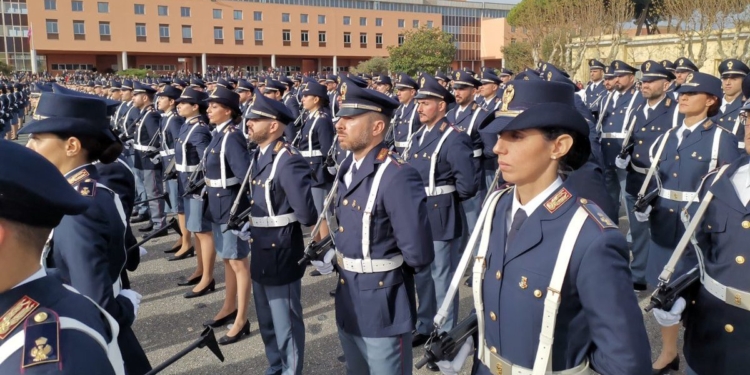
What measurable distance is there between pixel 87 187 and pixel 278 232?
177 centimetres

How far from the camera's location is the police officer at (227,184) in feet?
17.6

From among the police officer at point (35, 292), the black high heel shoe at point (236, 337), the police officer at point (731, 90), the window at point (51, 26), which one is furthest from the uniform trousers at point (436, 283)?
the window at point (51, 26)

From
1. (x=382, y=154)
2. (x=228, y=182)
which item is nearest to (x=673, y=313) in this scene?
(x=382, y=154)

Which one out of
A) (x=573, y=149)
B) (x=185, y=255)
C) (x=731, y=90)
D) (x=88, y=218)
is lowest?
(x=185, y=255)

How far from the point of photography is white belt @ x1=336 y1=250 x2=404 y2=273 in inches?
133

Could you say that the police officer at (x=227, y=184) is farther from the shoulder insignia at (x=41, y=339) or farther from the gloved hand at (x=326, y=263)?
the shoulder insignia at (x=41, y=339)

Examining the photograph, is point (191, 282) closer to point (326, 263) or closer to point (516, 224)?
point (326, 263)

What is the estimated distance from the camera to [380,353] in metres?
3.34

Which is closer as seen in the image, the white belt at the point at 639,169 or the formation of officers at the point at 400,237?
the formation of officers at the point at 400,237

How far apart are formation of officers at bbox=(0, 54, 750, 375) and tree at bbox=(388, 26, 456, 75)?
52999 mm

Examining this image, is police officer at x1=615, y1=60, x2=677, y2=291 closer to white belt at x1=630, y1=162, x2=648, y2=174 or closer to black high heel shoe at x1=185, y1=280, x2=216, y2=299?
white belt at x1=630, y1=162, x2=648, y2=174

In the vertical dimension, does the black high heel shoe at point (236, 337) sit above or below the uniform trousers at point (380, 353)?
below

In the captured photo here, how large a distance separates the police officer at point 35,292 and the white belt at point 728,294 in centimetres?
286

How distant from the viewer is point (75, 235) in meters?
2.66
